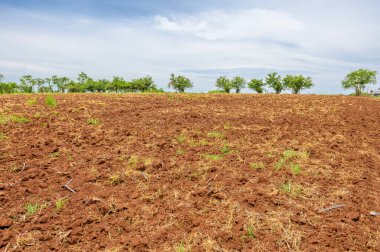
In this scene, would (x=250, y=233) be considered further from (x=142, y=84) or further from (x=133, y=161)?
(x=142, y=84)

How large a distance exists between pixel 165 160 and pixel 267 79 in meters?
53.6

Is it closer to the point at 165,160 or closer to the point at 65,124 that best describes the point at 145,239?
the point at 165,160

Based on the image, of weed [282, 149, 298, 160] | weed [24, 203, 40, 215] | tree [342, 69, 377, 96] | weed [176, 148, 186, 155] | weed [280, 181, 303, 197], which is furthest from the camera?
tree [342, 69, 377, 96]

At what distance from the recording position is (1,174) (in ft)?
17.9

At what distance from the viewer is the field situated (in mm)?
3898

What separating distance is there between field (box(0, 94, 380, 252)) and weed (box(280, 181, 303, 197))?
0.02 m

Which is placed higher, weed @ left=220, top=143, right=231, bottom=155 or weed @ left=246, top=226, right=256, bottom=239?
weed @ left=220, top=143, right=231, bottom=155

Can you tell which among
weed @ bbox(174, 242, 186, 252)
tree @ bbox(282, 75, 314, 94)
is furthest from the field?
tree @ bbox(282, 75, 314, 94)

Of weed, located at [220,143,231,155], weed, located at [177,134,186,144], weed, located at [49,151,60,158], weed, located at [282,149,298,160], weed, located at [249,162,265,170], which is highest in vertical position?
weed, located at [177,134,186,144]

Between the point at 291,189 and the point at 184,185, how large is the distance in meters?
1.89

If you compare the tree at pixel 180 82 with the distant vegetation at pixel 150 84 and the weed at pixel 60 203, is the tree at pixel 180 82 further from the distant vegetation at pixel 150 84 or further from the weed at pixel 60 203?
the weed at pixel 60 203

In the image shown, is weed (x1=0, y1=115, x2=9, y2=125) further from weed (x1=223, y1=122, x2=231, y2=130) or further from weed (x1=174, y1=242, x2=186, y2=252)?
weed (x1=174, y1=242, x2=186, y2=252)

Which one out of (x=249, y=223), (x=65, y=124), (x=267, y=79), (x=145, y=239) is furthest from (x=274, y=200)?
(x=267, y=79)

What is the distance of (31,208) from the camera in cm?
441
